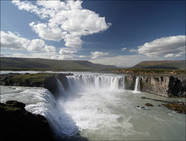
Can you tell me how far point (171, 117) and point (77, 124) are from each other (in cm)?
1386

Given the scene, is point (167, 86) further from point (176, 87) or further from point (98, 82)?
point (98, 82)

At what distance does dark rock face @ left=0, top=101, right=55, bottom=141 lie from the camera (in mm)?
5070

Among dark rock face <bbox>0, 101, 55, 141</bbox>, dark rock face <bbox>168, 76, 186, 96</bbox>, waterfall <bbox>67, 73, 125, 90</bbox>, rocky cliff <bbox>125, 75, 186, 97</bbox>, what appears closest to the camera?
dark rock face <bbox>0, 101, 55, 141</bbox>

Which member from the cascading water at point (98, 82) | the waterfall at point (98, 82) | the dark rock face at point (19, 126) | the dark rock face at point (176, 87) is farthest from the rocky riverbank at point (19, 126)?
the dark rock face at point (176, 87)

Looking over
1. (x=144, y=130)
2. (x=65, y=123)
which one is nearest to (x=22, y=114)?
(x=65, y=123)

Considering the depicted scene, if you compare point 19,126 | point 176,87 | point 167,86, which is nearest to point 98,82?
point 167,86

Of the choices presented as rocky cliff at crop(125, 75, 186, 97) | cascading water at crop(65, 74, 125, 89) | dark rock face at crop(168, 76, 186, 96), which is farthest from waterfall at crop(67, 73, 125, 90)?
dark rock face at crop(168, 76, 186, 96)

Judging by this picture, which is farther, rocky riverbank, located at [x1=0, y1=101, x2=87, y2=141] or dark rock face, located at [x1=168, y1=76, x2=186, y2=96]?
dark rock face, located at [x1=168, y1=76, x2=186, y2=96]

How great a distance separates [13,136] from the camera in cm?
508

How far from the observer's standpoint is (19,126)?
19.2 feet

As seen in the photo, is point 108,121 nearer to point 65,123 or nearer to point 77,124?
point 77,124

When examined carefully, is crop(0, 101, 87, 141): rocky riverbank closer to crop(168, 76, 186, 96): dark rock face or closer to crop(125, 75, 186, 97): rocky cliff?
crop(125, 75, 186, 97): rocky cliff

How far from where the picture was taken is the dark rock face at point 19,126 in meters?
5.07

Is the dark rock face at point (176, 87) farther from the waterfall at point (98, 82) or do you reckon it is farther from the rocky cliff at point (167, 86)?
the waterfall at point (98, 82)
